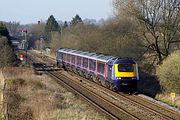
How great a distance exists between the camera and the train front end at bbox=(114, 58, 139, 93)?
2636 centimetres

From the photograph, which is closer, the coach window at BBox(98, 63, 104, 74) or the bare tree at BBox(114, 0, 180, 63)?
the coach window at BBox(98, 63, 104, 74)

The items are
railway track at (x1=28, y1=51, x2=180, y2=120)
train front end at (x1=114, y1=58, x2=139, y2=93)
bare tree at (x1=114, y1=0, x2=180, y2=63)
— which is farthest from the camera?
bare tree at (x1=114, y1=0, x2=180, y2=63)

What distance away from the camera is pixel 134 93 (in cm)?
2705

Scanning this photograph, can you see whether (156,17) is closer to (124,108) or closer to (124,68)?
(124,68)

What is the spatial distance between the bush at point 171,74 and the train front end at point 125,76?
2.04 m

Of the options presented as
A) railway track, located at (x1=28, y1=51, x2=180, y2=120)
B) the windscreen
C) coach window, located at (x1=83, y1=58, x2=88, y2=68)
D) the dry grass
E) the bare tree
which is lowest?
railway track, located at (x1=28, y1=51, x2=180, y2=120)

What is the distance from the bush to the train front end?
6.68 ft

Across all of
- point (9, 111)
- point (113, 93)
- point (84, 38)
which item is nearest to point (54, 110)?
point (9, 111)

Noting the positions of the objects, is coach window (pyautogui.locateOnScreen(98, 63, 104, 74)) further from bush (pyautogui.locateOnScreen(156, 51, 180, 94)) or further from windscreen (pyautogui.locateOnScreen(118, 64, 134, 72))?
bush (pyautogui.locateOnScreen(156, 51, 180, 94))

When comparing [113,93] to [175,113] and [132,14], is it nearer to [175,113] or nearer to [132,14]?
[175,113]

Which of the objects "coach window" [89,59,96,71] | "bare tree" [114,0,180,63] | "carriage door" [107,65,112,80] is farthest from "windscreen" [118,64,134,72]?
"bare tree" [114,0,180,63]

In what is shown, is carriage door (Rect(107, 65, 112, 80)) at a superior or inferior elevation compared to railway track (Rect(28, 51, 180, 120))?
superior

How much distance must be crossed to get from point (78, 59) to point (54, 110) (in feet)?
71.3

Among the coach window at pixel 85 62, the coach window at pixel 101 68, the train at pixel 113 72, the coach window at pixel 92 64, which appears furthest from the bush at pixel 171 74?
the coach window at pixel 85 62
